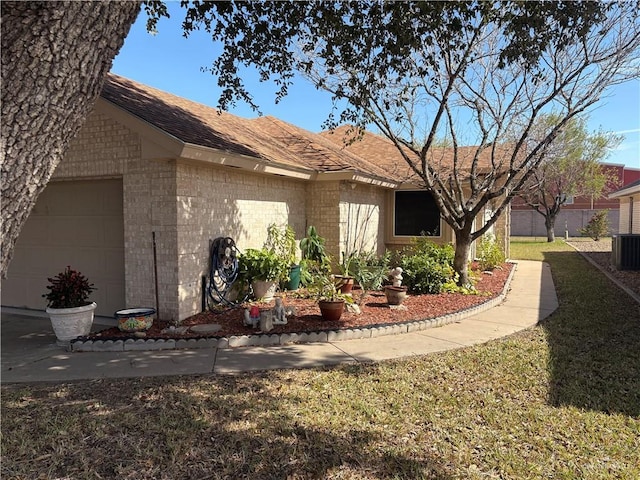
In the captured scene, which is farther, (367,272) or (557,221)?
(557,221)

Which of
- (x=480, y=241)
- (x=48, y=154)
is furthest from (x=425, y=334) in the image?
(x=480, y=241)

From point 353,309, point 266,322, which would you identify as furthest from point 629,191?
point 266,322

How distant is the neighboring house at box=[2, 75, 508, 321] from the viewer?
662 cm

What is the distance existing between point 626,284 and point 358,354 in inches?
363

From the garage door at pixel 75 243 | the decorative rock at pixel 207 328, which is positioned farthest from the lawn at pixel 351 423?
the garage door at pixel 75 243

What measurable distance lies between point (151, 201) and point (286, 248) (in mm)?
3584

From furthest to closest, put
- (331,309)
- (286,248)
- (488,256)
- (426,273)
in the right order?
(488,256) < (286,248) < (426,273) < (331,309)

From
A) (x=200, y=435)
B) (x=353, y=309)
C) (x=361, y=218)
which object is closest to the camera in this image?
(x=200, y=435)

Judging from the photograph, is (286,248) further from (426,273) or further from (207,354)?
(207,354)

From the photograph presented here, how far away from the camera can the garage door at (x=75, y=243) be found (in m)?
7.38

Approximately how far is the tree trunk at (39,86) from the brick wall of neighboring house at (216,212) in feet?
15.3

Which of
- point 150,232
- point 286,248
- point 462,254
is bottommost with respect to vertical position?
point 462,254

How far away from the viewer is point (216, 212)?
757 cm

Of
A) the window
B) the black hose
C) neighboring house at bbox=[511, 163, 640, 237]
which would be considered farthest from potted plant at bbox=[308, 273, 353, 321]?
neighboring house at bbox=[511, 163, 640, 237]
